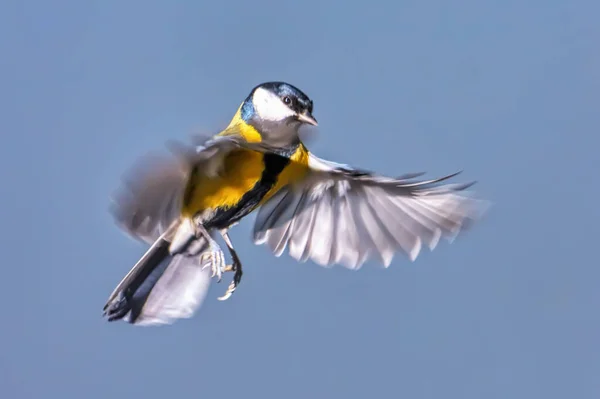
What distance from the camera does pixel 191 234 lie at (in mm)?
2990

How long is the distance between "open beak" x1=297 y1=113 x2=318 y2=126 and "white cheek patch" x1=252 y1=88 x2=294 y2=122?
0.07ft

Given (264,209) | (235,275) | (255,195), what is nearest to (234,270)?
(235,275)

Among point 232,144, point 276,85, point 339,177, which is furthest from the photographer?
point 339,177

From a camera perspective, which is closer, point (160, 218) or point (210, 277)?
point (160, 218)

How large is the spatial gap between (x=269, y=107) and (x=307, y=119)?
0.39ft

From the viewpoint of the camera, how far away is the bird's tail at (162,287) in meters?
3.02

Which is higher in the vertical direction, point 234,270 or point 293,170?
point 293,170

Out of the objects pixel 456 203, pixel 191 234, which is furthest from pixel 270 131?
pixel 456 203

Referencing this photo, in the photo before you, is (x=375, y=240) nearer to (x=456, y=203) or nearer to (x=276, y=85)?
(x=456, y=203)

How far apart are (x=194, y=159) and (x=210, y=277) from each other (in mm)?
624

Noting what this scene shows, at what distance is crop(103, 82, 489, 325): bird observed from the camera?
2.81 metres

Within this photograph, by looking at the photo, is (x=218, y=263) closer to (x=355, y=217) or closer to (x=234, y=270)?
(x=234, y=270)

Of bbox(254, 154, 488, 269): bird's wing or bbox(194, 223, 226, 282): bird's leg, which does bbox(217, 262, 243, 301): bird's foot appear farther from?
bbox(254, 154, 488, 269): bird's wing

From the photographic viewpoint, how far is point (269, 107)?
9.58 ft
